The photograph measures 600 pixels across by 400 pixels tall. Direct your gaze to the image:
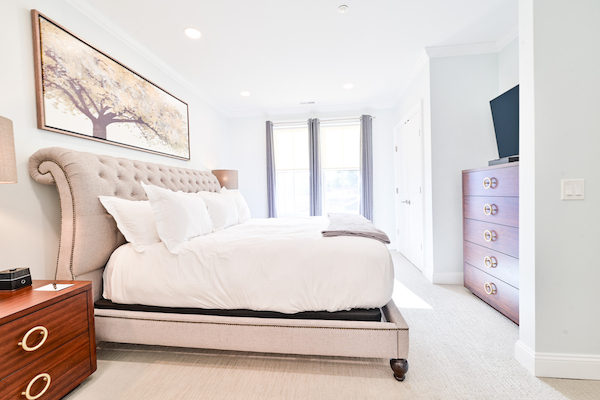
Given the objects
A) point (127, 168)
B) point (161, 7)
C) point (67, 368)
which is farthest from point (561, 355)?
point (161, 7)

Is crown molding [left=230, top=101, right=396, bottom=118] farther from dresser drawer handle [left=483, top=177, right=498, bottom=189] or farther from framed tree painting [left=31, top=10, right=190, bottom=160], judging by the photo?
dresser drawer handle [left=483, top=177, right=498, bottom=189]

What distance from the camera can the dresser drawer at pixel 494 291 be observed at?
206 centimetres

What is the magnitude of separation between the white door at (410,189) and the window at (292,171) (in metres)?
1.69

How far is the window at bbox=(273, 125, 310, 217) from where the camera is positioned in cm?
511

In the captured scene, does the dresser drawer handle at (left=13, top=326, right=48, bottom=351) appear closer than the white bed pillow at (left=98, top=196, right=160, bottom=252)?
Yes

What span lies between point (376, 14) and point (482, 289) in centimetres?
277

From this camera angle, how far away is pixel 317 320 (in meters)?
1.56

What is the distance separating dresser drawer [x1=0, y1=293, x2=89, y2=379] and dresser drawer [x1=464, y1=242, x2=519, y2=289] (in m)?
2.97

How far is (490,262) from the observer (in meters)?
2.36

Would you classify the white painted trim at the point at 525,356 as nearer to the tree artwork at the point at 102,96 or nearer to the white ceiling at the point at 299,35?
the white ceiling at the point at 299,35

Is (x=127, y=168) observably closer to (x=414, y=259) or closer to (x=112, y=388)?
(x=112, y=388)

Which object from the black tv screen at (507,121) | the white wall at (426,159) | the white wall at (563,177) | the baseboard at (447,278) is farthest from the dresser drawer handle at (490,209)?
the baseboard at (447,278)

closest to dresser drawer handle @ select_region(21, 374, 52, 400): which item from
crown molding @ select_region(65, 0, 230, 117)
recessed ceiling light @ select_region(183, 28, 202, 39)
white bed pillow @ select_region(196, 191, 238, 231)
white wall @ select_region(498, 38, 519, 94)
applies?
white bed pillow @ select_region(196, 191, 238, 231)

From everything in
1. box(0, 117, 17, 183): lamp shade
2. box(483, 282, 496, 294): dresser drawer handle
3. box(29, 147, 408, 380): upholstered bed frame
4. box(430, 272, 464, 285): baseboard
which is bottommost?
box(430, 272, 464, 285): baseboard
